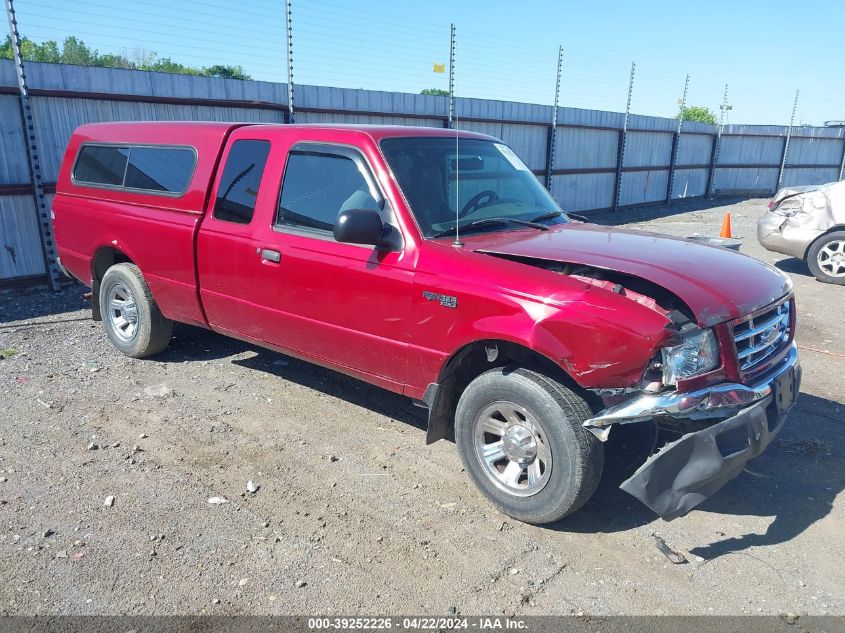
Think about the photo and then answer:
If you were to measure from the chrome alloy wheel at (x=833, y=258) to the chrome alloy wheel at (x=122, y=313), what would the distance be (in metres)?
9.34

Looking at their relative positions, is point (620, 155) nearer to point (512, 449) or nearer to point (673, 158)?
point (673, 158)

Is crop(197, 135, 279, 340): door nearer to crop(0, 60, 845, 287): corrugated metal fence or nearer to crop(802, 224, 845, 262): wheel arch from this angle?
crop(0, 60, 845, 287): corrugated metal fence

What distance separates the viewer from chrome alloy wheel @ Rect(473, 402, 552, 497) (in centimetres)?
347

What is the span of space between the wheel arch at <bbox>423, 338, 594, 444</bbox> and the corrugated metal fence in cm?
696

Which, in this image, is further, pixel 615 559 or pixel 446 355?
pixel 446 355

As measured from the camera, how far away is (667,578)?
10.4ft

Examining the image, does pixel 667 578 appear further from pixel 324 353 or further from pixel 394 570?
pixel 324 353

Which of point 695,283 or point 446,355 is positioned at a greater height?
point 695,283

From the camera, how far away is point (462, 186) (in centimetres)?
436

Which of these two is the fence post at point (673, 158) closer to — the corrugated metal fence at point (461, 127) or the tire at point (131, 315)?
the corrugated metal fence at point (461, 127)

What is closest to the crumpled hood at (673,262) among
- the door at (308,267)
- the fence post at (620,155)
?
the door at (308,267)

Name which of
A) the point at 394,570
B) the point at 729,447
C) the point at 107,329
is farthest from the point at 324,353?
the point at 107,329

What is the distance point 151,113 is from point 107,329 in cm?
431

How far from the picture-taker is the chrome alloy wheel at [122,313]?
594 cm
